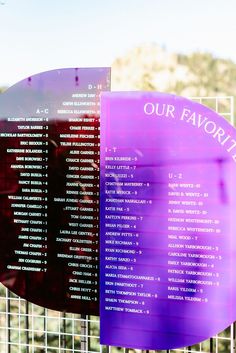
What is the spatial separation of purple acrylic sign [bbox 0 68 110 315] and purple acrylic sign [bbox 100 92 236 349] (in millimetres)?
73

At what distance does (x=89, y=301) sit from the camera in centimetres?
259

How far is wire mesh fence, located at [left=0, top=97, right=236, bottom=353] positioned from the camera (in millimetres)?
2584

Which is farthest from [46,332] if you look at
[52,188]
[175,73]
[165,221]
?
[175,73]

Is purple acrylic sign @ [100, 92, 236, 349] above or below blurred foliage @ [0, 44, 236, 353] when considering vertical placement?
below

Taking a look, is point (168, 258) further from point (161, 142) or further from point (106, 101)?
point (106, 101)

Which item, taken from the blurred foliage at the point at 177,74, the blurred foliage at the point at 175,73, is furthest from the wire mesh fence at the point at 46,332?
the blurred foliage at the point at 175,73

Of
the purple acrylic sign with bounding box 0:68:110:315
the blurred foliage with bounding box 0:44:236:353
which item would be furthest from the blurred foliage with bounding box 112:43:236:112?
the purple acrylic sign with bounding box 0:68:110:315

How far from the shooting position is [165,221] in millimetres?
2404

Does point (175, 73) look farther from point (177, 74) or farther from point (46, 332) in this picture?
point (46, 332)

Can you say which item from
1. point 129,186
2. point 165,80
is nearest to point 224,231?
point 129,186

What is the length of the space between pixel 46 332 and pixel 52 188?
0.61 meters

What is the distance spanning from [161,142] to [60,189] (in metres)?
0.47

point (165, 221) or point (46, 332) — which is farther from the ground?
point (165, 221)

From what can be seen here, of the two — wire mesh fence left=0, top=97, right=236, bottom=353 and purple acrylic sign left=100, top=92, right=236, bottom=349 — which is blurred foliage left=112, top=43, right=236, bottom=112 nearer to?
purple acrylic sign left=100, top=92, right=236, bottom=349
